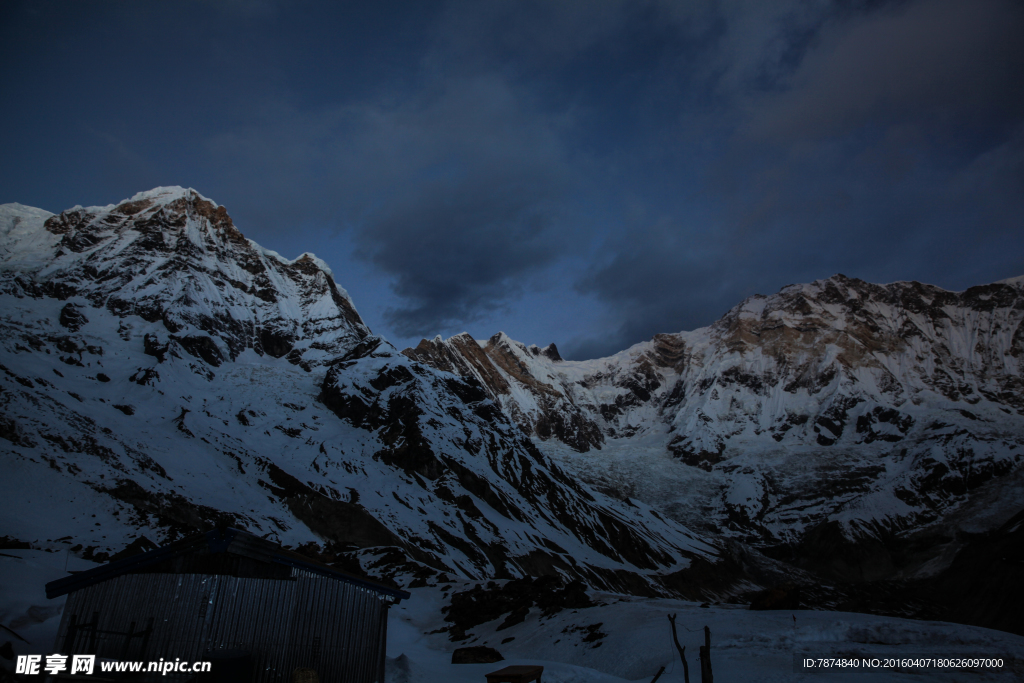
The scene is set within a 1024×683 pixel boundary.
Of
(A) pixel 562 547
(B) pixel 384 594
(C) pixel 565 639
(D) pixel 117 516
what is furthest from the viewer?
(A) pixel 562 547

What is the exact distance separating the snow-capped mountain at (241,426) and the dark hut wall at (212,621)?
28.1 meters

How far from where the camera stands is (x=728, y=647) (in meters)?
25.6

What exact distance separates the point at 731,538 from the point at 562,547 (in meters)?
77.3

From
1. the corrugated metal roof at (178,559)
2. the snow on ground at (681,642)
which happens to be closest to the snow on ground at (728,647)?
the snow on ground at (681,642)

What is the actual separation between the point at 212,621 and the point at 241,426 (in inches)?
3793

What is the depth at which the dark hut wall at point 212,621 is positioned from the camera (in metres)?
18.1

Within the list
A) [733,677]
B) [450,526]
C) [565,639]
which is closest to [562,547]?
[450,526]

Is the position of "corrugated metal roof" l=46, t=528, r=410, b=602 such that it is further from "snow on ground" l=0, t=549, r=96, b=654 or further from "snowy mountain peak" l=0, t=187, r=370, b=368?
"snowy mountain peak" l=0, t=187, r=370, b=368

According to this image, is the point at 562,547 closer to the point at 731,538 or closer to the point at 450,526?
the point at 450,526

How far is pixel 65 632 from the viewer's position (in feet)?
60.5

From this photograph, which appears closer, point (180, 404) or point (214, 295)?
point (180, 404)

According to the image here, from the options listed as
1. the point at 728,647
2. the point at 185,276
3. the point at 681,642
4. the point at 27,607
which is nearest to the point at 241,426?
the point at 185,276

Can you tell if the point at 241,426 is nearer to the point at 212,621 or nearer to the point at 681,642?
the point at 212,621

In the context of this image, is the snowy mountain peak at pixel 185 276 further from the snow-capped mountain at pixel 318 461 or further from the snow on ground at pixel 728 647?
the snow on ground at pixel 728 647
